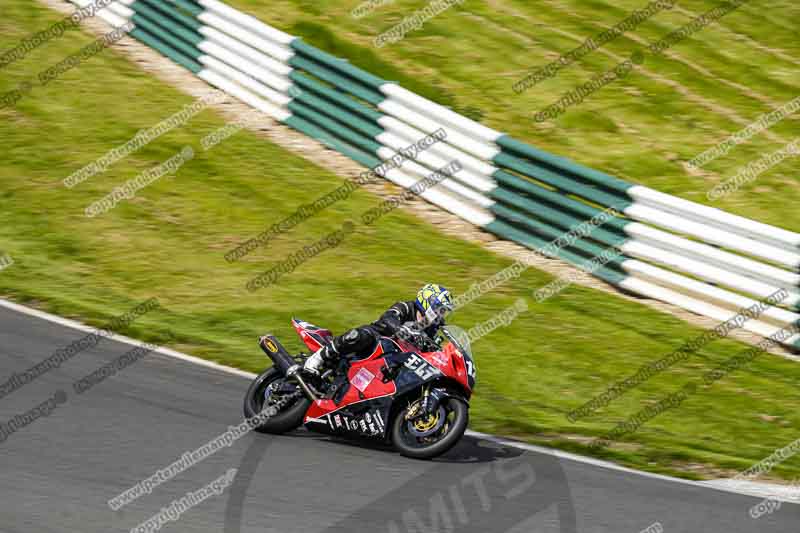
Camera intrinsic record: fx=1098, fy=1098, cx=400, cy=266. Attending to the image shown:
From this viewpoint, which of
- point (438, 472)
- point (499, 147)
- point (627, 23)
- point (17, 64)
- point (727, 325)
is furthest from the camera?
point (627, 23)

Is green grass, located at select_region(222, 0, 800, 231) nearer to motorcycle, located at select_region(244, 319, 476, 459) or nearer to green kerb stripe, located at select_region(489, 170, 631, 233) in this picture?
green kerb stripe, located at select_region(489, 170, 631, 233)

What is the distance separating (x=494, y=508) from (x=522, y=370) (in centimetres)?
328

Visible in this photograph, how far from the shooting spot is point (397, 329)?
28.3ft

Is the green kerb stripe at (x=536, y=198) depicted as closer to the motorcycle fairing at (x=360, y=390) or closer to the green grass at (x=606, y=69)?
the green grass at (x=606, y=69)

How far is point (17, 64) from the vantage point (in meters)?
17.6

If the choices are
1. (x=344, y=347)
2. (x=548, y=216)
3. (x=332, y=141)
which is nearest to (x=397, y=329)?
(x=344, y=347)

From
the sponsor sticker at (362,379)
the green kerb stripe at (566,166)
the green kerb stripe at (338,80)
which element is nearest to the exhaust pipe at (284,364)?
the sponsor sticker at (362,379)

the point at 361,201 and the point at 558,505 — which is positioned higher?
the point at 558,505

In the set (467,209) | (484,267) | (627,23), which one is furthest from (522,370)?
(627,23)

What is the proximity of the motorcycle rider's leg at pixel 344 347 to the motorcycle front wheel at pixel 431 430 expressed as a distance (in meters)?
0.58

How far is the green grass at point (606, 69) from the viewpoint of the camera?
1565cm

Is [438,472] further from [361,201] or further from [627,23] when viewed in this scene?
[627,23]

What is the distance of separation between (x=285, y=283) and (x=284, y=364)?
12.8ft

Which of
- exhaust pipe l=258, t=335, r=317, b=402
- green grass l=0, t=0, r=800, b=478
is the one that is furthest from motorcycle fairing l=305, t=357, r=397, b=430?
green grass l=0, t=0, r=800, b=478
